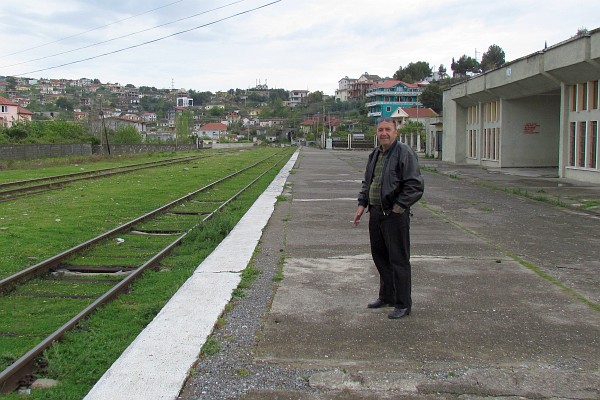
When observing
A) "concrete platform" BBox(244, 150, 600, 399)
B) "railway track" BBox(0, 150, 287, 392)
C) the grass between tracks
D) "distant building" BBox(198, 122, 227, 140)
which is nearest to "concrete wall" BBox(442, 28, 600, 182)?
"concrete platform" BBox(244, 150, 600, 399)

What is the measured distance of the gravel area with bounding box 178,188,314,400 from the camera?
3.96 meters

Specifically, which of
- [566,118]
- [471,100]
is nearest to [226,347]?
[566,118]

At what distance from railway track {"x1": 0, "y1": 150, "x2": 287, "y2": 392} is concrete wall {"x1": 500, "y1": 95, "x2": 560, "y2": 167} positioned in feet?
81.0

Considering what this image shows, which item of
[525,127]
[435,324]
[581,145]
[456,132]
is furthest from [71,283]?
[456,132]

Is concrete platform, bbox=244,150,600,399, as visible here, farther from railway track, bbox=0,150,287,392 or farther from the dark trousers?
railway track, bbox=0,150,287,392

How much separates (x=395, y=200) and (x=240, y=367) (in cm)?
207

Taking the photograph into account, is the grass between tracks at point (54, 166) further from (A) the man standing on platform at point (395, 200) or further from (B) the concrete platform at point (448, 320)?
(A) the man standing on platform at point (395, 200)

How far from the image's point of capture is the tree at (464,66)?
511ft

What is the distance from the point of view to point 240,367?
4.30 m

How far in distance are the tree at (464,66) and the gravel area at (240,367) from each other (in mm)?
159059

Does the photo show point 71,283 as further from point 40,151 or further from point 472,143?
point 40,151

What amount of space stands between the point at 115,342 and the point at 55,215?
923 cm

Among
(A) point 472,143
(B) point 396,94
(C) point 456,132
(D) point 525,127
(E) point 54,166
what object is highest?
(B) point 396,94

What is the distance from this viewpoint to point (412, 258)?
26.9ft
